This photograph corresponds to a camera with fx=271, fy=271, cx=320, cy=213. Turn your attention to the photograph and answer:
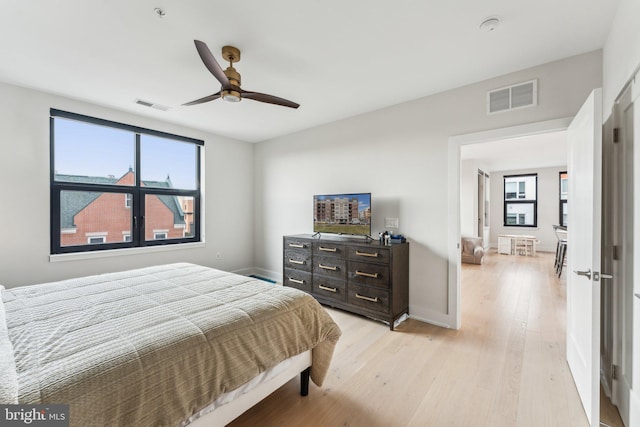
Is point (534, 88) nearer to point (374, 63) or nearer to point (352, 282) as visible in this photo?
point (374, 63)

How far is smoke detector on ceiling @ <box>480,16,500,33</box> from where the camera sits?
189 cm

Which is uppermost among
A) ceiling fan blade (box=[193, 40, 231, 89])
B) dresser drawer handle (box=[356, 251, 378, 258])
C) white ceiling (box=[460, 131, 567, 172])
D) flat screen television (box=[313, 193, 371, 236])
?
white ceiling (box=[460, 131, 567, 172])

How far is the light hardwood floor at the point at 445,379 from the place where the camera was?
5.55 feet

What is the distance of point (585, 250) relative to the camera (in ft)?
5.72

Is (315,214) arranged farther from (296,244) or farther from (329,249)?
(329,249)

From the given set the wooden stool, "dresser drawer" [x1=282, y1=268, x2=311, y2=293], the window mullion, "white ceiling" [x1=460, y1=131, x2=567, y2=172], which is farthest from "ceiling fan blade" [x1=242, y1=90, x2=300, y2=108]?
the wooden stool

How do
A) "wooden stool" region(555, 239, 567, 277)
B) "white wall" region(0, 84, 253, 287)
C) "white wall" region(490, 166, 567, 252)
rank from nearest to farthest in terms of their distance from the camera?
"white wall" region(0, 84, 253, 287) → "wooden stool" region(555, 239, 567, 277) → "white wall" region(490, 166, 567, 252)

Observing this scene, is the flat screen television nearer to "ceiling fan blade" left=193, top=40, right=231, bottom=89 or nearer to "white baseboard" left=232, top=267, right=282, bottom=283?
"white baseboard" left=232, top=267, right=282, bottom=283

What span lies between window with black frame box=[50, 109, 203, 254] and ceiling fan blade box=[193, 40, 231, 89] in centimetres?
249

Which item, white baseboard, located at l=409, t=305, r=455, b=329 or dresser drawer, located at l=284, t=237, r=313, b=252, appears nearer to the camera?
white baseboard, located at l=409, t=305, r=455, b=329

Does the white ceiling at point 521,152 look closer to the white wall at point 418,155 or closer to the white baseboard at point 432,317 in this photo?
the white wall at point 418,155

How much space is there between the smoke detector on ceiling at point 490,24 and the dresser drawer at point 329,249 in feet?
7.82

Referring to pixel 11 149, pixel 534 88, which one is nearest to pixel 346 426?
pixel 534 88

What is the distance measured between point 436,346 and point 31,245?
440cm
